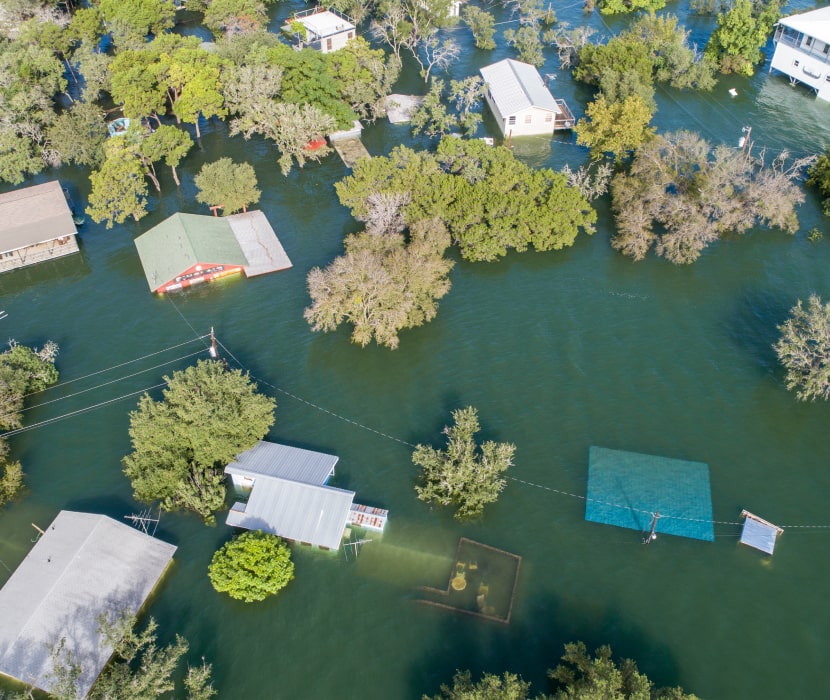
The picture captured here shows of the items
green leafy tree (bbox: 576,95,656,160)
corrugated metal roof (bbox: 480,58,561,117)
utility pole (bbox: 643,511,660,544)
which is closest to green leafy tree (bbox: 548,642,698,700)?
utility pole (bbox: 643,511,660,544)

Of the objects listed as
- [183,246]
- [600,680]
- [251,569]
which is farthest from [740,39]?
[251,569]

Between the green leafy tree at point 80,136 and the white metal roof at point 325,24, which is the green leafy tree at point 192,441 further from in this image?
the white metal roof at point 325,24

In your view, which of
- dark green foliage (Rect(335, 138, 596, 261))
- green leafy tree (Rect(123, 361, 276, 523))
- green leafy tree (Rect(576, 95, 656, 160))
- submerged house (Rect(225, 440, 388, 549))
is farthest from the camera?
green leafy tree (Rect(576, 95, 656, 160))

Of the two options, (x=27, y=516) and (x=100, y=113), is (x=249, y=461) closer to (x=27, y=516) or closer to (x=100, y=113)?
(x=27, y=516)

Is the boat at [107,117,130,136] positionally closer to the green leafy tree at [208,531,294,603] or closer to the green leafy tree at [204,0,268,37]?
the green leafy tree at [204,0,268,37]

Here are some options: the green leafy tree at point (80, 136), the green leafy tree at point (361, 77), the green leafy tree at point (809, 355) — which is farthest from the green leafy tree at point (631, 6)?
the green leafy tree at point (80, 136)

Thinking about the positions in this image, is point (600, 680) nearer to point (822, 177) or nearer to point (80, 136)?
point (822, 177)
